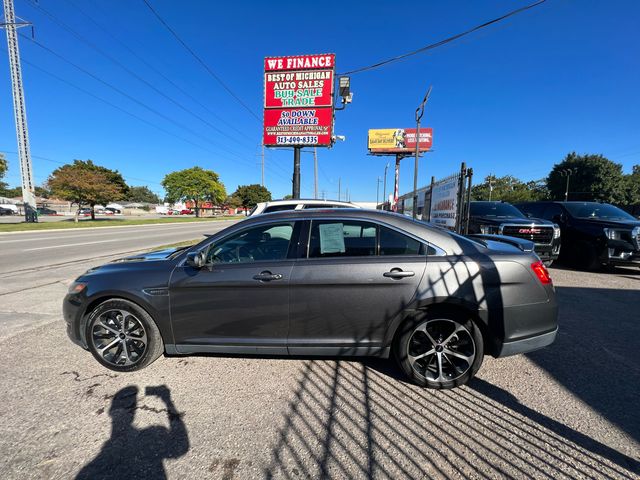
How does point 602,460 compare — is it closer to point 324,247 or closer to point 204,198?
point 324,247

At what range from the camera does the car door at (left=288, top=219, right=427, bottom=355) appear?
2.60 meters

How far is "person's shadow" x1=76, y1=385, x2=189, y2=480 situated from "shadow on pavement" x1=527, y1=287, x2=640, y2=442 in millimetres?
3248

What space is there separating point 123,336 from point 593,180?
67.7 meters

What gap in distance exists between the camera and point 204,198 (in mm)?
57969

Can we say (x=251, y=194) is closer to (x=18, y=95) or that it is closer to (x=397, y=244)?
(x=18, y=95)

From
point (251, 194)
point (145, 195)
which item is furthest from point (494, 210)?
point (145, 195)

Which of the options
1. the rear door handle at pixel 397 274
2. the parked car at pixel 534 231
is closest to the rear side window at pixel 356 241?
the rear door handle at pixel 397 274

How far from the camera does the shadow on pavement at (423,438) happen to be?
72.0 inches

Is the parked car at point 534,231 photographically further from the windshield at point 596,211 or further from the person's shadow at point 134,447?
the person's shadow at point 134,447

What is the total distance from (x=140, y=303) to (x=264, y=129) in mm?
10684

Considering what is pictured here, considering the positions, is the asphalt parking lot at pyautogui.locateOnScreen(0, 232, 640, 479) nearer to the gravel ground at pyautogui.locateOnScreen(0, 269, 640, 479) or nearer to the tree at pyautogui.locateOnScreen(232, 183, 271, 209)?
the gravel ground at pyautogui.locateOnScreen(0, 269, 640, 479)

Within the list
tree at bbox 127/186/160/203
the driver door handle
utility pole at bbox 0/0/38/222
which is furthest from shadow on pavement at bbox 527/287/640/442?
tree at bbox 127/186/160/203

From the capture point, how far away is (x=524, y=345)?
8.56 ft

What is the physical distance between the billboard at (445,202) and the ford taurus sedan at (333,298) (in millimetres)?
6268
